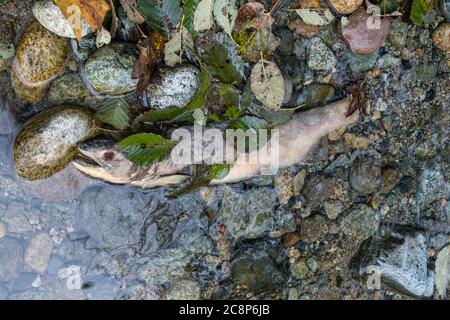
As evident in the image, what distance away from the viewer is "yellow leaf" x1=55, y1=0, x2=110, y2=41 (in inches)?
96.0

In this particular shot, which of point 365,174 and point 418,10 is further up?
point 418,10

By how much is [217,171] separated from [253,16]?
0.99 metres

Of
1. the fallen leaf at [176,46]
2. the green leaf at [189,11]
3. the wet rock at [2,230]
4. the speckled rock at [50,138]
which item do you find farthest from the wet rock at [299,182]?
the wet rock at [2,230]

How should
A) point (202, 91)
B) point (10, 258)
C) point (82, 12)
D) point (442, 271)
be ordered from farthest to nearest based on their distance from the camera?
point (442, 271), point (10, 258), point (202, 91), point (82, 12)

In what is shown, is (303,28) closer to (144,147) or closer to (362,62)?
(362,62)

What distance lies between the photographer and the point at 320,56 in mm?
3051

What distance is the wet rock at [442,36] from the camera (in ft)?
10.3

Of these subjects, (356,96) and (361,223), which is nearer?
(356,96)

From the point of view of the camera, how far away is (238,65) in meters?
2.92

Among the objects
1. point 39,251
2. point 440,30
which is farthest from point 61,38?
point 440,30

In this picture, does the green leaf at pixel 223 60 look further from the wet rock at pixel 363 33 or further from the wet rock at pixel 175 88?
the wet rock at pixel 363 33

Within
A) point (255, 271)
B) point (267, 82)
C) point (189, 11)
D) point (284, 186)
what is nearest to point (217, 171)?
point (284, 186)

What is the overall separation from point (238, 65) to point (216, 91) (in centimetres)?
22
